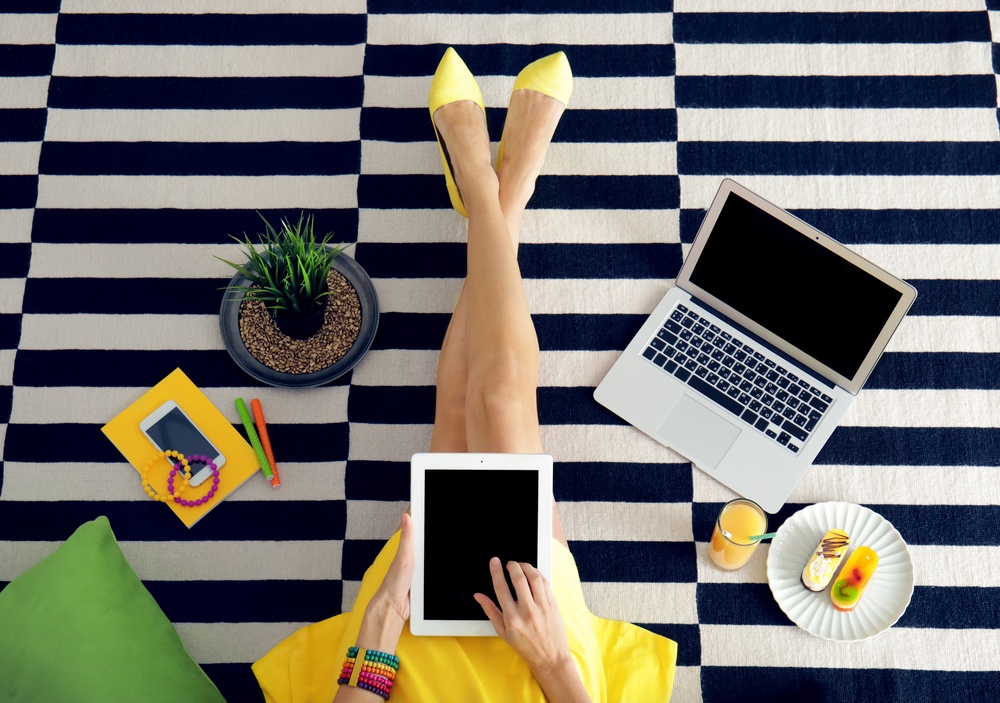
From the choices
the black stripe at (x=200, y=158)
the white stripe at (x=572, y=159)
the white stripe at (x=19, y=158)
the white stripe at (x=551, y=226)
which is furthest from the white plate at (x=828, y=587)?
the white stripe at (x=19, y=158)

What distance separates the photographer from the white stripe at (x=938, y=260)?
4.44 feet

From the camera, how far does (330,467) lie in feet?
4.26

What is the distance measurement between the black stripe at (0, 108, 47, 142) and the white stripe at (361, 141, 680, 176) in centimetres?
62

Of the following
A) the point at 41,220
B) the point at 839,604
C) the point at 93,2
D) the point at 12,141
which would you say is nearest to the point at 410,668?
the point at 839,604

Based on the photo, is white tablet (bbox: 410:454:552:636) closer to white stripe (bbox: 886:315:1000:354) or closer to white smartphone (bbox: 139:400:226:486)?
white smartphone (bbox: 139:400:226:486)

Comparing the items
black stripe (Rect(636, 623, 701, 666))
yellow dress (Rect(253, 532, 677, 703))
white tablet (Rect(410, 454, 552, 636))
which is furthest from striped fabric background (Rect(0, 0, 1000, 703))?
white tablet (Rect(410, 454, 552, 636))

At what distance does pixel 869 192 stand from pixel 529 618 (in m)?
1.00

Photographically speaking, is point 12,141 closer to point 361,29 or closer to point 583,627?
point 361,29

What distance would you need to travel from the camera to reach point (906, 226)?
1372 mm

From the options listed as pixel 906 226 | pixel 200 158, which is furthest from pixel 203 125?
pixel 906 226

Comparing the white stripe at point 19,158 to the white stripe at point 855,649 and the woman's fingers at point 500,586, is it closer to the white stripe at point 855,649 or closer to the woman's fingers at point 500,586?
the woman's fingers at point 500,586

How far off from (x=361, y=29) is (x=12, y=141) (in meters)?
0.69

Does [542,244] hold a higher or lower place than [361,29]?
lower

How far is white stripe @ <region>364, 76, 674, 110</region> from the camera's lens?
1438 millimetres
